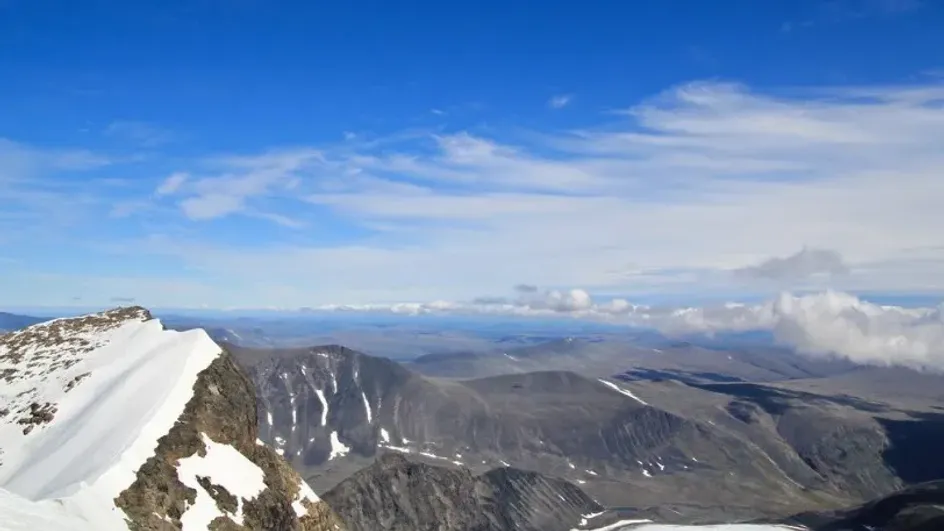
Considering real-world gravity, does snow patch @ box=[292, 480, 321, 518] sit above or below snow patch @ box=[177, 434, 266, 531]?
below

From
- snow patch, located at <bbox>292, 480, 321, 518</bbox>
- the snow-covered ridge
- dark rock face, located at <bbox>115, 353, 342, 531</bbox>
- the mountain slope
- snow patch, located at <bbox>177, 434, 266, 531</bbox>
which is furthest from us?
snow patch, located at <bbox>292, 480, 321, 518</bbox>

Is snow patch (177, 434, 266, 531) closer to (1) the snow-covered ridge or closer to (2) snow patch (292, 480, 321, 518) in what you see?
(1) the snow-covered ridge

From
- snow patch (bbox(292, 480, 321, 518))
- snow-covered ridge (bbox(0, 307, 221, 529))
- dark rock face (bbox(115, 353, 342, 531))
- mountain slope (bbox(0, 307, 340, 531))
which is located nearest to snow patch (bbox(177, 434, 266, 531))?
mountain slope (bbox(0, 307, 340, 531))

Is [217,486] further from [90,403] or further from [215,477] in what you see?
[90,403]

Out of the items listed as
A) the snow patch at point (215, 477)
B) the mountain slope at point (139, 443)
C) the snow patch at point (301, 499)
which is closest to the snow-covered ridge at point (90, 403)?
the mountain slope at point (139, 443)

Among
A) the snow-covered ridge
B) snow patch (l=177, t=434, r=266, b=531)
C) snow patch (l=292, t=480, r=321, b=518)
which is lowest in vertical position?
snow patch (l=292, t=480, r=321, b=518)

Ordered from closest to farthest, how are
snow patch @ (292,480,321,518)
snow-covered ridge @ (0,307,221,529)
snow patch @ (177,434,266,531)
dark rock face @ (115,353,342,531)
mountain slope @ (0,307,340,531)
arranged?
A: mountain slope @ (0,307,340,531)
dark rock face @ (115,353,342,531)
snow-covered ridge @ (0,307,221,529)
snow patch @ (177,434,266,531)
snow patch @ (292,480,321,518)

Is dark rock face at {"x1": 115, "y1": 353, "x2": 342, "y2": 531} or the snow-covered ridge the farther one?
the snow-covered ridge

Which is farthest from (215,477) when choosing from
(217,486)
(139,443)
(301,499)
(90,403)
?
(90,403)
